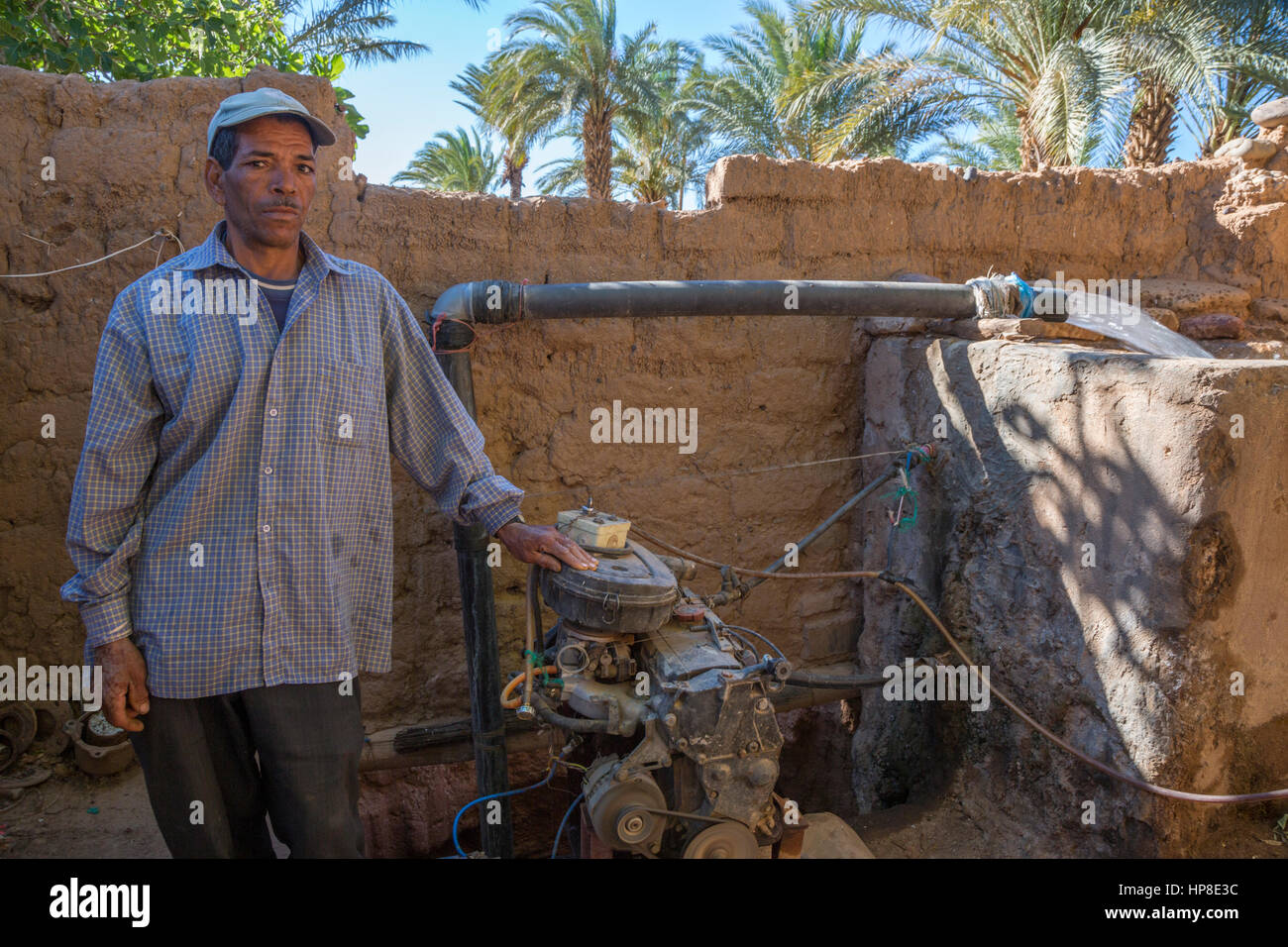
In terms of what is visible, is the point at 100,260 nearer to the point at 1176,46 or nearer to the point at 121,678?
the point at 121,678

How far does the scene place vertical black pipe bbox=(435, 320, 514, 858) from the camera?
3205 mm

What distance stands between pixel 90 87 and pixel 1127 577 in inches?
157

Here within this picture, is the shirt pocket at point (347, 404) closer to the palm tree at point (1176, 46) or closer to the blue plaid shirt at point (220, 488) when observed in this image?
the blue plaid shirt at point (220, 488)

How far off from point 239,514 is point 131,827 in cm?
184

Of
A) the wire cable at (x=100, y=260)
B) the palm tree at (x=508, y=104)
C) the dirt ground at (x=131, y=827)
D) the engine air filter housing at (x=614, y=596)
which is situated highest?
the palm tree at (x=508, y=104)

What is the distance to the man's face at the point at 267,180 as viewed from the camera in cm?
224

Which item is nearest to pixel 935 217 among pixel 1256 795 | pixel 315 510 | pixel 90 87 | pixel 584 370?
pixel 584 370

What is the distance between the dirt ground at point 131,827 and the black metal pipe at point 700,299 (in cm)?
195

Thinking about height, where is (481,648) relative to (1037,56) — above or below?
below

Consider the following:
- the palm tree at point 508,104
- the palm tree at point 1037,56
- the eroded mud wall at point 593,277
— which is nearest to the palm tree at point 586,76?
the palm tree at point 508,104

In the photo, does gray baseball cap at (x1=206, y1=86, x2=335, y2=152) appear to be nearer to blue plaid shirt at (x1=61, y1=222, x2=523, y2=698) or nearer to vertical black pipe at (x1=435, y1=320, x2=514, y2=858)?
blue plaid shirt at (x1=61, y1=222, x2=523, y2=698)

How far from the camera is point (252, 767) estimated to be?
7.72 ft

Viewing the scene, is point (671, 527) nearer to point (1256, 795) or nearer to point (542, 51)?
point (1256, 795)

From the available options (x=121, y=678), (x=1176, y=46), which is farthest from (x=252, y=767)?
(x=1176, y=46)
